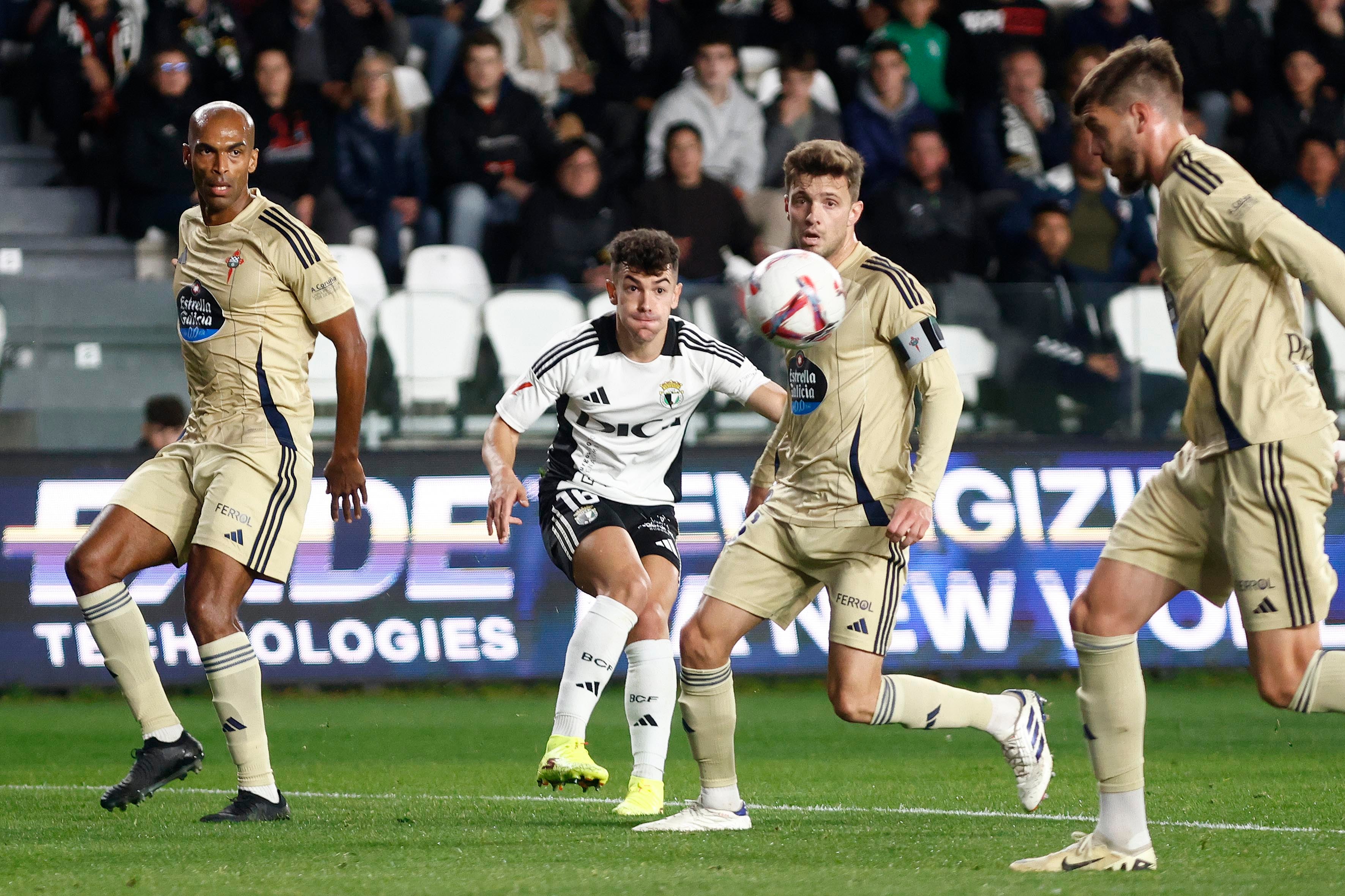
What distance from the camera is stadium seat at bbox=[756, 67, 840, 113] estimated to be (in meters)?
14.1

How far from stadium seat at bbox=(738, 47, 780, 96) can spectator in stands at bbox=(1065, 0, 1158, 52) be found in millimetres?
2436

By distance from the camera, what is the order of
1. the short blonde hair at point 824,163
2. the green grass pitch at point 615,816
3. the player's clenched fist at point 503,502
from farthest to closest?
the player's clenched fist at point 503,502
the short blonde hair at point 824,163
the green grass pitch at point 615,816

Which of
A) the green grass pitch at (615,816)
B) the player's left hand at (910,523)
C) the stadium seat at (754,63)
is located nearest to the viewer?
the green grass pitch at (615,816)

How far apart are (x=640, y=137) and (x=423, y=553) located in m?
4.43

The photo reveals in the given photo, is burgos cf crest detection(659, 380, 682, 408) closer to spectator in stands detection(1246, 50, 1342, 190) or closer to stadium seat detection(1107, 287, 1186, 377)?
stadium seat detection(1107, 287, 1186, 377)

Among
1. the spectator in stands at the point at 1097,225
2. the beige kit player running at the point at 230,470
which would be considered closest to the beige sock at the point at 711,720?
the beige kit player running at the point at 230,470

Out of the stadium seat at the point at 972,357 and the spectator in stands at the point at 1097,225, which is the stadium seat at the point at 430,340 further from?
the spectator in stands at the point at 1097,225

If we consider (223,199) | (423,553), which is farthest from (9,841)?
(423,553)

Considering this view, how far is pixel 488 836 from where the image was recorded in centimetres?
580

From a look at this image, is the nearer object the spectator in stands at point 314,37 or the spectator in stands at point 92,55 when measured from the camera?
the spectator in stands at point 92,55

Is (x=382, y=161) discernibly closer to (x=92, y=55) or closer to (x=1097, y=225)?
(x=92, y=55)

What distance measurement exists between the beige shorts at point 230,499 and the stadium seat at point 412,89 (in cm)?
764

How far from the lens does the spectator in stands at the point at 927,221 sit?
41.1ft

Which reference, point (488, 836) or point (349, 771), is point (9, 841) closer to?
point (488, 836)
